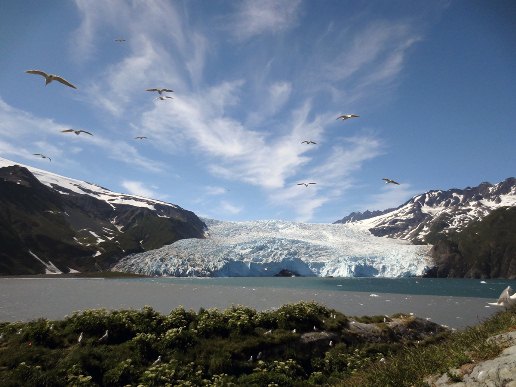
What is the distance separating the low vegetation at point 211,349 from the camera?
37.1ft

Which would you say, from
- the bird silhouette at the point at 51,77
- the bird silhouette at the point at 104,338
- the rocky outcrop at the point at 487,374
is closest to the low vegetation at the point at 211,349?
the bird silhouette at the point at 104,338

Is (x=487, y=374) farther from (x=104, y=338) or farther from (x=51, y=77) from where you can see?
(x=51, y=77)

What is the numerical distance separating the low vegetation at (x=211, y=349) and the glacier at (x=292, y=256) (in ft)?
411

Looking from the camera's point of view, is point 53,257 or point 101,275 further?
point 53,257

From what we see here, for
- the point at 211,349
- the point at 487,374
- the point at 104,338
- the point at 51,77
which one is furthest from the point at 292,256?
the point at 487,374

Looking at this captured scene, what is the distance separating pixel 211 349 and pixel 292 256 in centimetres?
13387

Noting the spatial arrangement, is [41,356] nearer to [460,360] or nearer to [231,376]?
[231,376]

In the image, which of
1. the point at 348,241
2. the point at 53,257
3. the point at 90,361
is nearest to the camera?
the point at 90,361

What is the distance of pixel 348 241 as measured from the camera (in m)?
156

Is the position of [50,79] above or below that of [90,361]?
above

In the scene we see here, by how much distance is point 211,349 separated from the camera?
14.6 m

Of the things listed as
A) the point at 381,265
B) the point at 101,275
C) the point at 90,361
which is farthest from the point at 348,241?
the point at 90,361

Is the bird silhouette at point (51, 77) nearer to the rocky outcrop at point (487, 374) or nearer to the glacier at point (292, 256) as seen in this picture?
the rocky outcrop at point (487, 374)

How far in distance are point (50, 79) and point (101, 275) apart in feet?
538
